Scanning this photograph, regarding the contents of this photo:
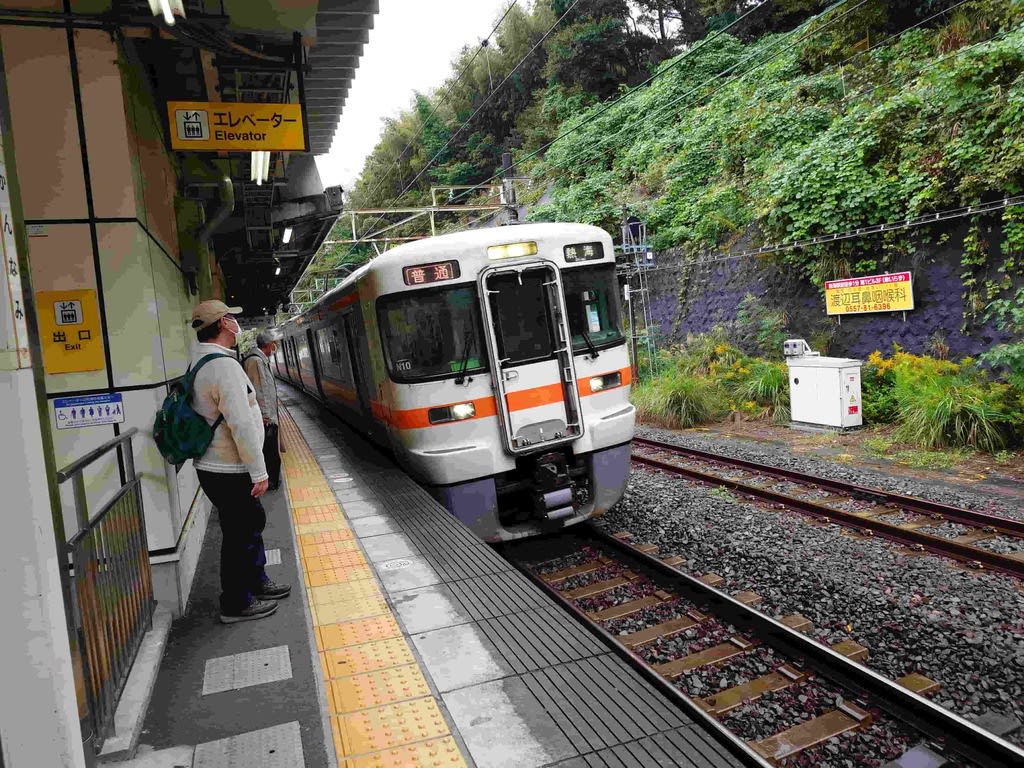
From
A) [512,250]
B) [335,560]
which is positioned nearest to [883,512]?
[512,250]

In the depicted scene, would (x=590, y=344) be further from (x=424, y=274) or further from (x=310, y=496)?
(x=310, y=496)

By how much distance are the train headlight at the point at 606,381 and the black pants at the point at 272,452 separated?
3392 millimetres

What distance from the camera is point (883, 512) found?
7.09 meters

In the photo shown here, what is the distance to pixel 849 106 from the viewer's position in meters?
14.8

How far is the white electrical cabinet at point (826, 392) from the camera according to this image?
36.5ft

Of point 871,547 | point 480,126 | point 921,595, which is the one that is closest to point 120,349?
point 921,595

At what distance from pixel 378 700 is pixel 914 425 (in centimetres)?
935

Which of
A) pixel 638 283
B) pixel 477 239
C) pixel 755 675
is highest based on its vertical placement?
pixel 638 283

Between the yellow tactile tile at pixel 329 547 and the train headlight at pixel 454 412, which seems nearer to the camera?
the yellow tactile tile at pixel 329 547

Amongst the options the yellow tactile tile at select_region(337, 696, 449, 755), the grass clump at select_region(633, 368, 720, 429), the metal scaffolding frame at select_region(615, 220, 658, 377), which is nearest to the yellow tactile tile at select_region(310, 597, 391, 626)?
the yellow tactile tile at select_region(337, 696, 449, 755)

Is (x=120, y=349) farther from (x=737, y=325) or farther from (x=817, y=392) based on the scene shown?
(x=737, y=325)

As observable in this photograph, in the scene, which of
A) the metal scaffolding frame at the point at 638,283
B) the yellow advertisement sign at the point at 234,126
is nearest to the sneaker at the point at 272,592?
the yellow advertisement sign at the point at 234,126

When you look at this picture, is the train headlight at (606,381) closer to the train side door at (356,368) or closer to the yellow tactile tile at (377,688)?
the train side door at (356,368)

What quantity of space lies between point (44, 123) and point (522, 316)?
12.4 ft
